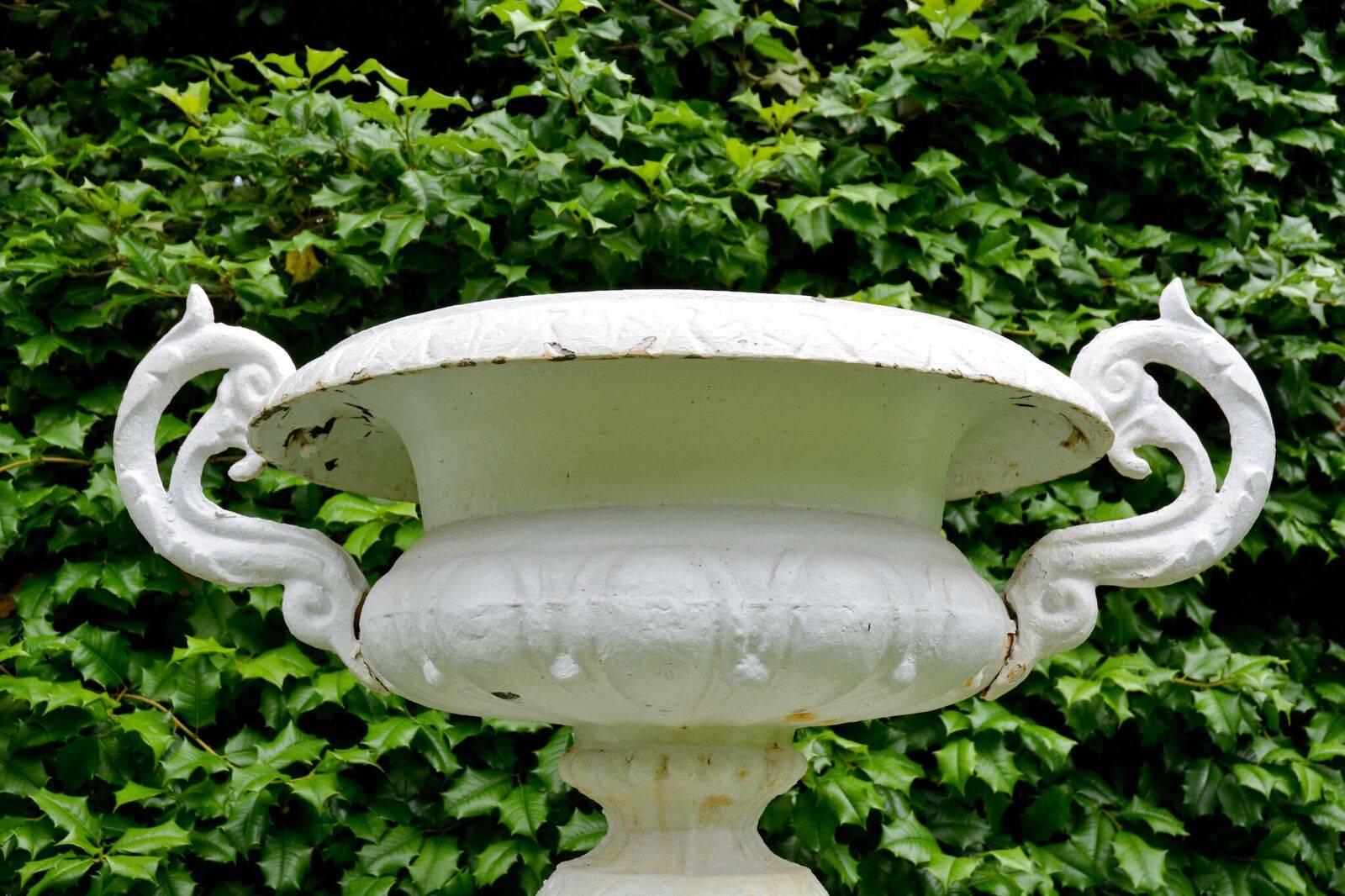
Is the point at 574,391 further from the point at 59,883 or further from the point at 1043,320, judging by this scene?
the point at 1043,320

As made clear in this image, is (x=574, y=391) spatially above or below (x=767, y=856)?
above

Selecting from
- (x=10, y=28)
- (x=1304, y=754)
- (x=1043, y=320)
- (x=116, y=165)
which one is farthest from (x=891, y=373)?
(x=10, y=28)

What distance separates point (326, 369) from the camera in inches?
45.3

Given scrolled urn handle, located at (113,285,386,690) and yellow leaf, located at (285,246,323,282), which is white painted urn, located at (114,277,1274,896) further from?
yellow leaf, located at (285,246,323,282)

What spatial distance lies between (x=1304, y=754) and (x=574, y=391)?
174 cm

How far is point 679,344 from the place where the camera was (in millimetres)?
1013

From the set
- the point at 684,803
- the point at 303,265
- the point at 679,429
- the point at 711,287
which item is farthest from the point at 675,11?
the point at 684,803

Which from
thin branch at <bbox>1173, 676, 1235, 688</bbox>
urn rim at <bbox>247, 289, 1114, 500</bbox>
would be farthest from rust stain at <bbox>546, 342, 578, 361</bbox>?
thin branch at <bbox>1173, 676, 1235, 688</bbox>

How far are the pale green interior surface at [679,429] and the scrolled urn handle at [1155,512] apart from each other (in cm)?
20

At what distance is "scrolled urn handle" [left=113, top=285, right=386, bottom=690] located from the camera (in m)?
1.36

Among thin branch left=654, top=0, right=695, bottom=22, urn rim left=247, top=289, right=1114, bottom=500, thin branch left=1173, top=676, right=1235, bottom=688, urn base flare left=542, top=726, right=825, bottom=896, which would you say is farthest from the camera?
thin branch left=654, top=0, right=695, bottom=22


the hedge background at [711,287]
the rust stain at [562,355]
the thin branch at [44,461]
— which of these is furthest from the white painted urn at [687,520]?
the thin branch at [44,461]

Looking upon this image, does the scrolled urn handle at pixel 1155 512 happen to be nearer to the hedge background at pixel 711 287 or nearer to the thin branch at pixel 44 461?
the hedge background at pixel 711 287

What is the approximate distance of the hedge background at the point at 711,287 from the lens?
2.00m
